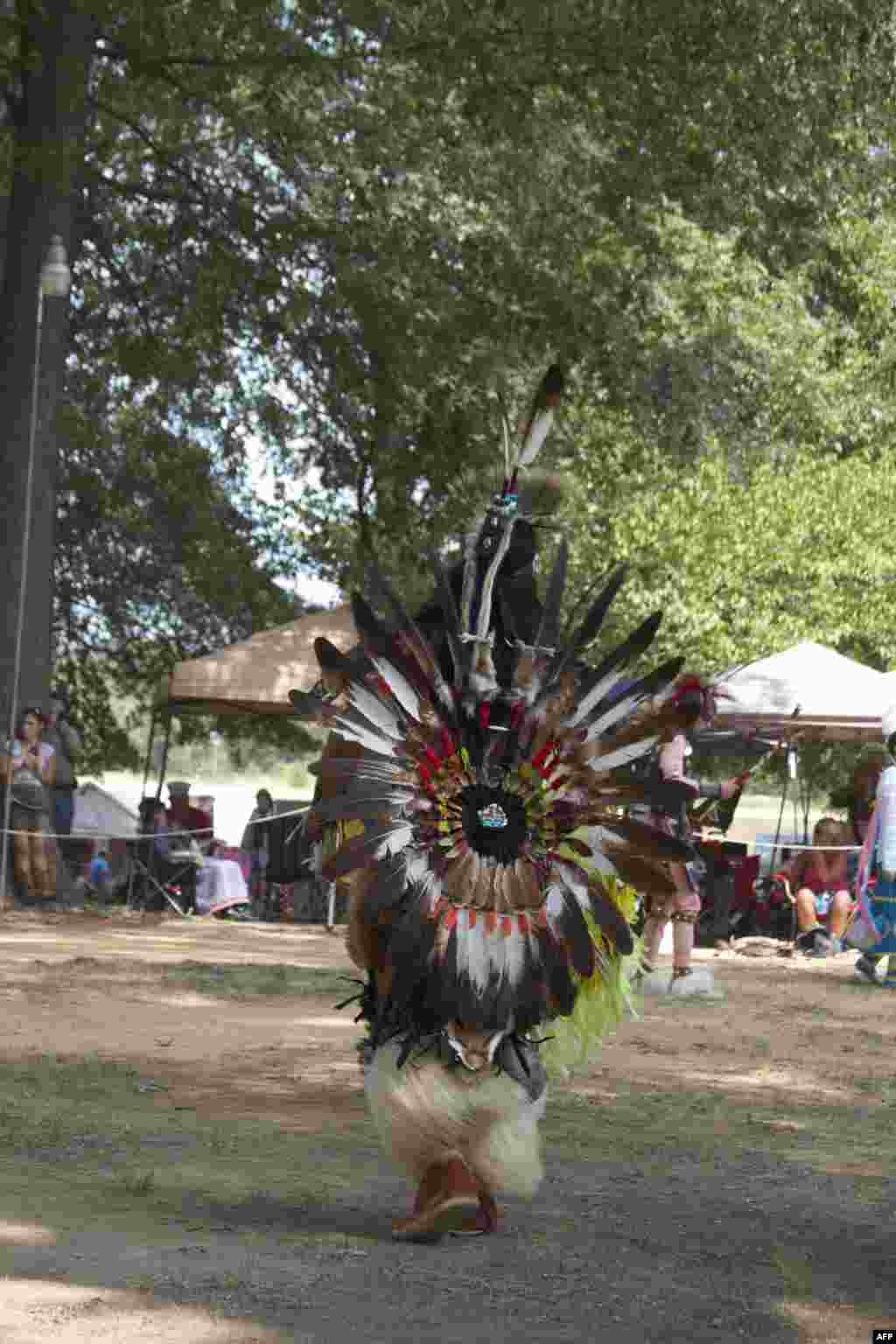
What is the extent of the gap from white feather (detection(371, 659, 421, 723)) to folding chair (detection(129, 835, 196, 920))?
50.8 feet

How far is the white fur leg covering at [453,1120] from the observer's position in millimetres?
5809

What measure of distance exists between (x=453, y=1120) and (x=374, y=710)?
3.57 feet

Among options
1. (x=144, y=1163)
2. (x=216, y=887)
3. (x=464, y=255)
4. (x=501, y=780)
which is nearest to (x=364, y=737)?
(x=501, y=780)

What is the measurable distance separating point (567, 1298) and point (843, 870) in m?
14.9

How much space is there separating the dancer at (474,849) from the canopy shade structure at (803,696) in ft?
44.1

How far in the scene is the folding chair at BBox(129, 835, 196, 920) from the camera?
21.4 m

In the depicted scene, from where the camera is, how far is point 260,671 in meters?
20.8

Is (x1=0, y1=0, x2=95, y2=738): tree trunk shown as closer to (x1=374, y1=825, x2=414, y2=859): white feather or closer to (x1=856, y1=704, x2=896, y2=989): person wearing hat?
(x1=856, y1=704, x2=896, y2=989): person wearing hat

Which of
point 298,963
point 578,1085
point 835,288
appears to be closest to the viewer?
point 578,1085

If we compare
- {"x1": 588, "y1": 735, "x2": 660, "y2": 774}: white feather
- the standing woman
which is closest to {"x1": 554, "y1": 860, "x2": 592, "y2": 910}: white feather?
{"x1": 588, "y1": 735, "x2": 660, "y2": 774}: white feather

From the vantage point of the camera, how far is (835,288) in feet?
106

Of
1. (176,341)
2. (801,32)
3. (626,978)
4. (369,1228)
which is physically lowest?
(369,1228)

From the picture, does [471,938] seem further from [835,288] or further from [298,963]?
[835,288]

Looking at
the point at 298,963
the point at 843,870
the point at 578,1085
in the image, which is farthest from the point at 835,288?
the point at 578,1085
